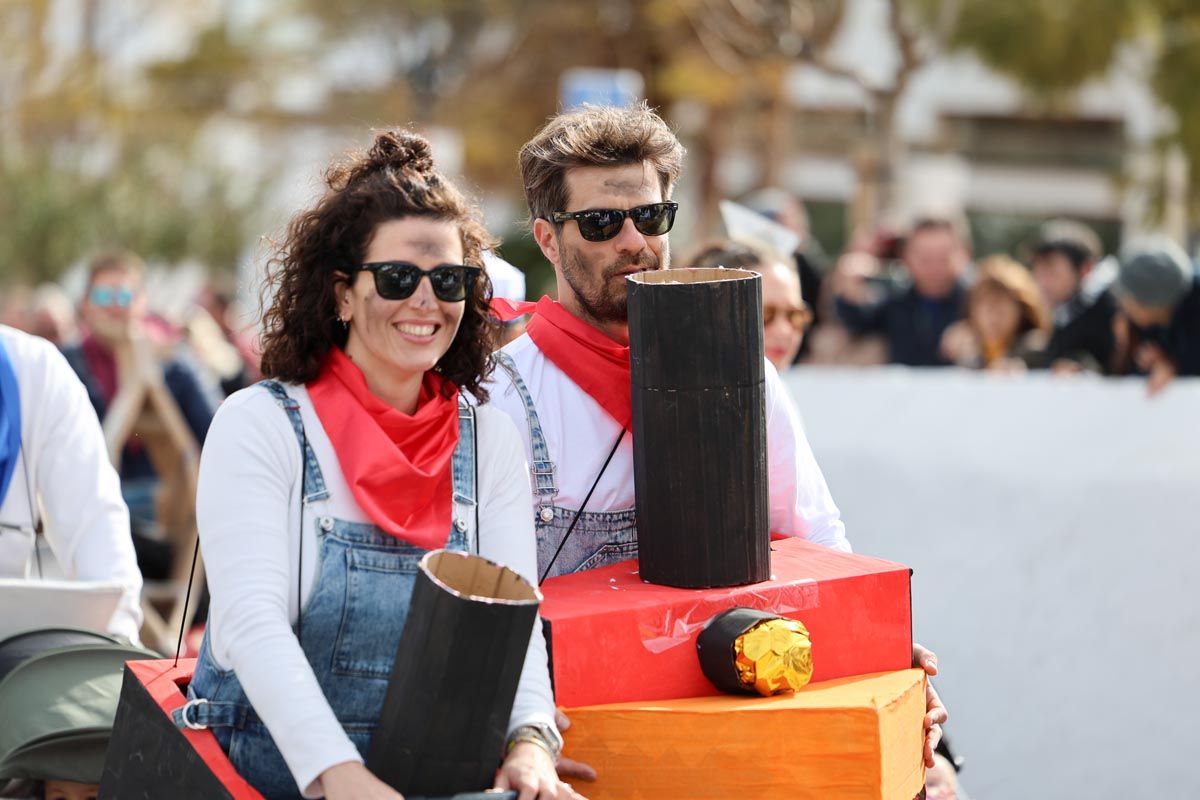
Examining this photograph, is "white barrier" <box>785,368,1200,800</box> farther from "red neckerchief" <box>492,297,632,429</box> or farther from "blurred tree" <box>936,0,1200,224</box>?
"blurred tree" <box>936,0,1200,224</box>

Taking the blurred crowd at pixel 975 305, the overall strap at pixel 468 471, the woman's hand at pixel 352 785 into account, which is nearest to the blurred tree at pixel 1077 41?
the blurred crowd at pixel 975 305

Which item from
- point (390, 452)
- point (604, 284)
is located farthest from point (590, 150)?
point (390, 452)

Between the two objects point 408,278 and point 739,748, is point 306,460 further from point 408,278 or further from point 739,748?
point 739,748

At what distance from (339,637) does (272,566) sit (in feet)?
0.58

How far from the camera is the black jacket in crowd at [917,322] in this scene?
8.68m

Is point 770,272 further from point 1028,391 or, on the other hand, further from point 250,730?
point 250,730

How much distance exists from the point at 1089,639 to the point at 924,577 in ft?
2.06

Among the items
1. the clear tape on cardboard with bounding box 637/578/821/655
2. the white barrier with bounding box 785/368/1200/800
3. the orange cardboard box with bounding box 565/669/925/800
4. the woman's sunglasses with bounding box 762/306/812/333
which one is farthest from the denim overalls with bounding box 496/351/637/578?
the white barrier with bounding box 785/368/1200/800

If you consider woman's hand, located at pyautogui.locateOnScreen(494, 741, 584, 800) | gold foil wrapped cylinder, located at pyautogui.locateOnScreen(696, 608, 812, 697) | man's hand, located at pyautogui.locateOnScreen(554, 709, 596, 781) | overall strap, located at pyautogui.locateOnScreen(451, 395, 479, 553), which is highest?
overall strap, located at pyautogui.locateOnScreen(451, 395, 479, 553)

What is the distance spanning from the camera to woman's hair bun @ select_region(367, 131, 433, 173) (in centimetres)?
295

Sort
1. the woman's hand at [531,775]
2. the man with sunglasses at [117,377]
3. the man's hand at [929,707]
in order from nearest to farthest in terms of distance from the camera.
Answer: the woman's hand at [531,775]
the man's hand at [929,707]
the man with sunglasses at [117,377]

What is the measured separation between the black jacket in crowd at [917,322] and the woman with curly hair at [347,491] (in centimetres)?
589

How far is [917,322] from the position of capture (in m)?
8.79

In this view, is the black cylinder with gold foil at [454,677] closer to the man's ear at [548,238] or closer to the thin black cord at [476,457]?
the thin black cord at [476,457]
